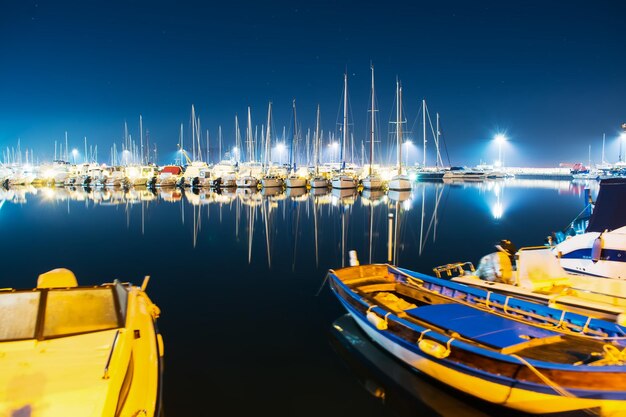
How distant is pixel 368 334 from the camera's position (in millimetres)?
10266

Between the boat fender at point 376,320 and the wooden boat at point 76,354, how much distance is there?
417cm

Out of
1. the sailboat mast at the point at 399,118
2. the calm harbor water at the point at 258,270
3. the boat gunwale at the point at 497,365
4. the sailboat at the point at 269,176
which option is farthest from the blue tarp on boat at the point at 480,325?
the sailboat at the point at 269,176

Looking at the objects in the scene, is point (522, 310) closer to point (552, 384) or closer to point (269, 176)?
point (552, 384)

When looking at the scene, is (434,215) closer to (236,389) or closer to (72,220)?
(72,220)

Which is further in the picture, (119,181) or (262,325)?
(119,181)

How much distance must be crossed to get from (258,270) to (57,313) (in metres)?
12.0

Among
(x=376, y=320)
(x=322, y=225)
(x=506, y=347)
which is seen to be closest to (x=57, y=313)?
(x=376, y=320)

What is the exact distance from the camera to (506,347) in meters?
7.52

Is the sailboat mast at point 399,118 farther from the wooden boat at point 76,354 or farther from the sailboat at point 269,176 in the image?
the wooden boat at point 76,354

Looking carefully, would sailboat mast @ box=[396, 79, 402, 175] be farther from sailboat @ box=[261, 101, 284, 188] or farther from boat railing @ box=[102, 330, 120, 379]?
boat railing @ box=[102, 330, 120, 379]

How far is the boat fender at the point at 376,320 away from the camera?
880 centimetres

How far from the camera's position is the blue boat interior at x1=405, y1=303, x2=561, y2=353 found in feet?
25.6

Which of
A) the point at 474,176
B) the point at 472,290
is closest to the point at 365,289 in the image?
the point at 472,290

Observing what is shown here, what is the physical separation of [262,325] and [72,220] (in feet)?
97.4
